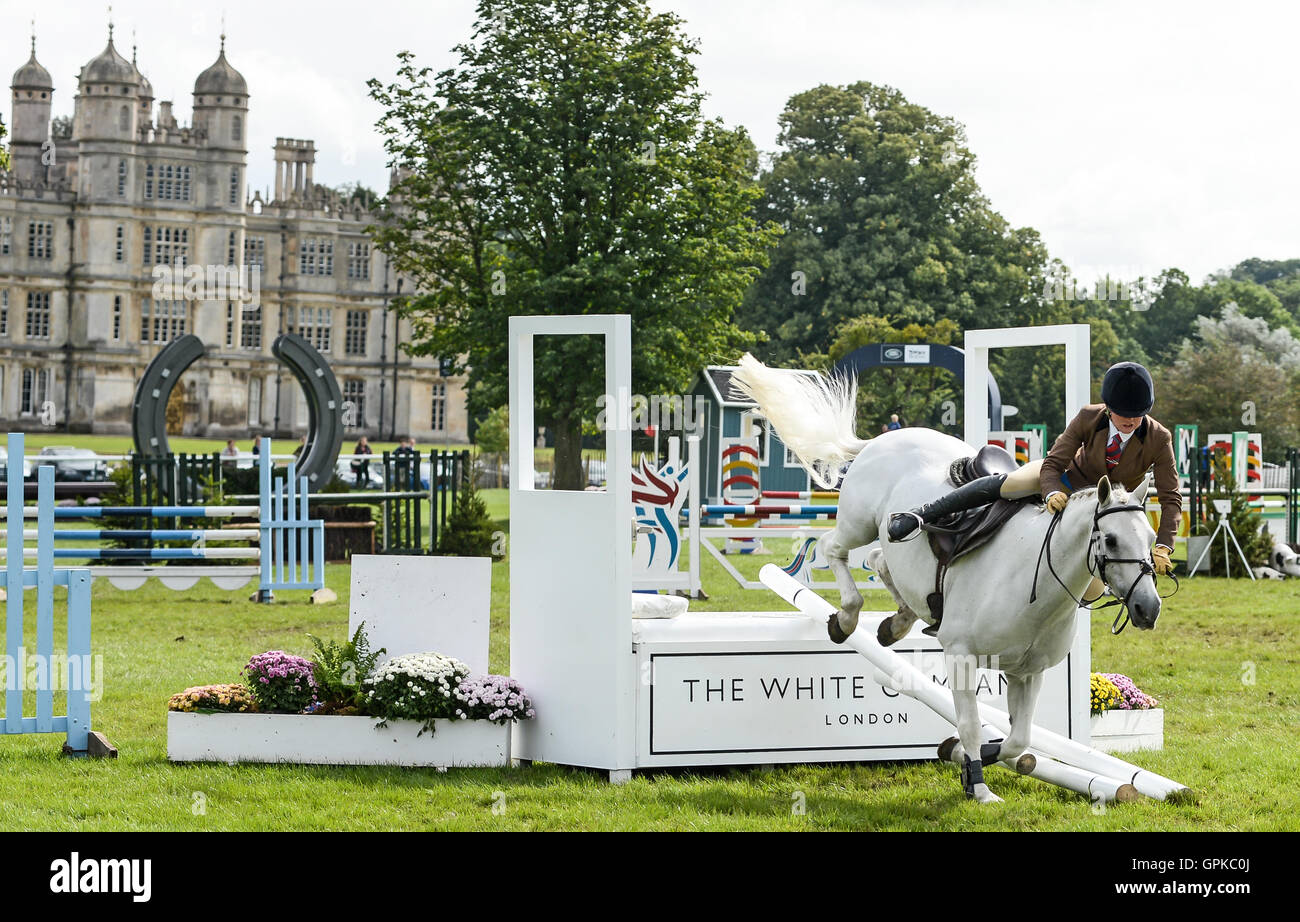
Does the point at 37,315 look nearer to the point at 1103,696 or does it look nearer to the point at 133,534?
the point at 133,534

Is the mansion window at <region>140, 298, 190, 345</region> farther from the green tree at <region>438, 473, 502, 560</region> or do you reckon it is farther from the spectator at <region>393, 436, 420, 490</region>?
the green tree at <region>438, 473, 502, 560</region>

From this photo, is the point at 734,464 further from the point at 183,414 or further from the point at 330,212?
the point at 330,212

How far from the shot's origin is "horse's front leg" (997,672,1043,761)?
5.56 m

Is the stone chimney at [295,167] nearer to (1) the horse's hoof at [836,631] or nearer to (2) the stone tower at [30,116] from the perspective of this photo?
(2) the stone tower at [30,116]

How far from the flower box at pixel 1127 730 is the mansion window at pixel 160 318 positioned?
2600 inches

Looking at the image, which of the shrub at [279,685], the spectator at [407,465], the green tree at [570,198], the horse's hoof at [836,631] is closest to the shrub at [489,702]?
the shrub at [279,685]

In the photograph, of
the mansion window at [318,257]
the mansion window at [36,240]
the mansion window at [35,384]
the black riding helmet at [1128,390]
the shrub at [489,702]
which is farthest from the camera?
the mansion window at [318,257]

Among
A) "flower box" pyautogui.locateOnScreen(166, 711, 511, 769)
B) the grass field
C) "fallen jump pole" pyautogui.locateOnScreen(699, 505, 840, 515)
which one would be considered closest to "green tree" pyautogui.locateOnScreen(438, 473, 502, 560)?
"fallen jump pole" pyautogui.locateOnScreen(699, 505, 840, 515)

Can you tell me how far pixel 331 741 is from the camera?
260 inches

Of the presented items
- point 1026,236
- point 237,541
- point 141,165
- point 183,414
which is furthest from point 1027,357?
point 141,165

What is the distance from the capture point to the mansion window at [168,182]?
68.2 m

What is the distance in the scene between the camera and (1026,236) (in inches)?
1981

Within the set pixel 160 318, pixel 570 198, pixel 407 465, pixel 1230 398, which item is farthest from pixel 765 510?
pixel 160 318

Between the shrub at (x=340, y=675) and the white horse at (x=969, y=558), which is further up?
the white horse at (x=969, y=558)
